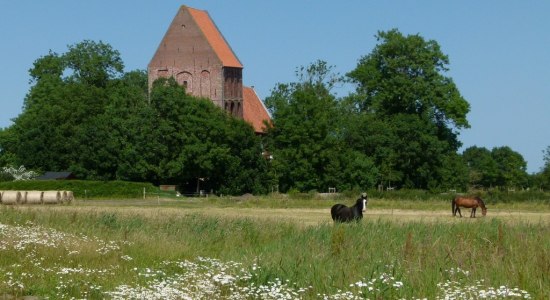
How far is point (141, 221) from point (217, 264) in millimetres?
12051

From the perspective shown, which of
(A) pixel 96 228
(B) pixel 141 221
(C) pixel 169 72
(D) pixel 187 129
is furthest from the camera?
(C) pixel 169 72

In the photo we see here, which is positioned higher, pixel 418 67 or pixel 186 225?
pixel 418 67

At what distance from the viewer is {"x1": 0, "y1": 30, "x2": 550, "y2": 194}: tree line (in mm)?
84000

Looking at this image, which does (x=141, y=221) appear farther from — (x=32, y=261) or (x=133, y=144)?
(x=133, y=144)

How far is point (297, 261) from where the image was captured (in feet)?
55.8

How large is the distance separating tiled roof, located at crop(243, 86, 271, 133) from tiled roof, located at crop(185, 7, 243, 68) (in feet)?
25.7

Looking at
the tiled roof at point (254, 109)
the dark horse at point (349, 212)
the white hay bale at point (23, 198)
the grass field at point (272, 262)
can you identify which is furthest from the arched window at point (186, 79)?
the grass field at point (272, 262)

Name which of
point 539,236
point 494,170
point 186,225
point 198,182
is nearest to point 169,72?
point 198,182

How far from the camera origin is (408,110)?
95.4 metres

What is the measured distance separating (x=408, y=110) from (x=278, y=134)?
545 inches

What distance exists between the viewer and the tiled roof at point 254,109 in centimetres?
12156

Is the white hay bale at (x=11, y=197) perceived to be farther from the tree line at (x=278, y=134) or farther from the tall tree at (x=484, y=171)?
the tall tree at (x=484, y=171)

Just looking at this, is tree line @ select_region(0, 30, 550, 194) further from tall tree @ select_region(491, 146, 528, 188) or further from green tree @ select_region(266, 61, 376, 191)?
tall tree @ select_region(491, 146, 528, 188)

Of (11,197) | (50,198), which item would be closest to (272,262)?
(50,198)
